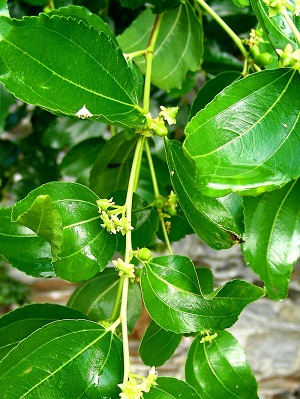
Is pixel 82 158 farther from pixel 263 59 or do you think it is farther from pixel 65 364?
pixel 65 364

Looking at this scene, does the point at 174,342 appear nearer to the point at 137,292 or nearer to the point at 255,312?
the point at 137,292

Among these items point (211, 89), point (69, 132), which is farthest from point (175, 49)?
point (69, 132)

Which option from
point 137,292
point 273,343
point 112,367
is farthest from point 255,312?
point 112,367

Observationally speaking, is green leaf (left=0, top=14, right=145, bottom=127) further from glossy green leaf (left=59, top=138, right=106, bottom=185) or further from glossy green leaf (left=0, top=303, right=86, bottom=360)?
glossy green leaf (left=59, top=138, right=106, bottom=185)

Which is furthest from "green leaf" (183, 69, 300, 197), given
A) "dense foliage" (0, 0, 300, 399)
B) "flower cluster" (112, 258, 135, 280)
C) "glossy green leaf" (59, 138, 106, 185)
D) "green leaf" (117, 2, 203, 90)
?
"glossy green leaf" (59, 138, 106, 185)

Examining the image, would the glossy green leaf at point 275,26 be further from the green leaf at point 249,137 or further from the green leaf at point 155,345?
the green leaf at point 155,345

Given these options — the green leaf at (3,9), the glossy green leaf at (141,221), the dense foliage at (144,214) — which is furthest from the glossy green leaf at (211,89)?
the green leaf at (3,9)

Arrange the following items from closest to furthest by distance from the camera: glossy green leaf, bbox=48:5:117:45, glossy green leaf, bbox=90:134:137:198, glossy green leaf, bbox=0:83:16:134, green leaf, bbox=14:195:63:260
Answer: green leaf, bbox=14:195:63:260
glossy green leaf, bbox=48:5:117:45
glossy green leaf, bbox=90:134:137:198
glossy green leaf, bbox=0:83:16:134
